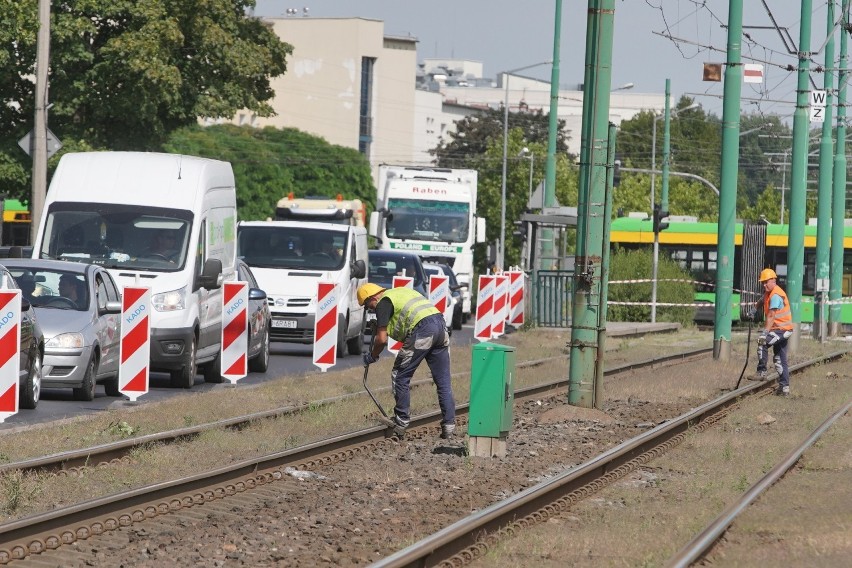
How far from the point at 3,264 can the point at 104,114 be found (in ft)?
68.6

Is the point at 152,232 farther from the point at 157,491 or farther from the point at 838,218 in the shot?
the point at 838,218

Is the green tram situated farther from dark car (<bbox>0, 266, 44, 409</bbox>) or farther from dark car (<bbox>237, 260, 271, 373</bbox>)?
dark car (<bbox>0, 266, 44, 409</bbox>)

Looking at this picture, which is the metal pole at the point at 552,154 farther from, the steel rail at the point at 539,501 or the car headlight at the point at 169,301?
the steel rail at the point at 539,501

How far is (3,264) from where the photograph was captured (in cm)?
1855

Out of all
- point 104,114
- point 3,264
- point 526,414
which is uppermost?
point 104,114

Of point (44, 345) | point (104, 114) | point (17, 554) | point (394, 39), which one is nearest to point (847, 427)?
point (44, 345)

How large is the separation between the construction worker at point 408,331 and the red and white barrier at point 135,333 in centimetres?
364

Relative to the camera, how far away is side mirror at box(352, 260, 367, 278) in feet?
89.7

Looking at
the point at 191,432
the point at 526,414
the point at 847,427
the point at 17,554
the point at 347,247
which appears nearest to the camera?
the point at 17,554

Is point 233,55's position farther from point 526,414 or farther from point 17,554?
point 17,554

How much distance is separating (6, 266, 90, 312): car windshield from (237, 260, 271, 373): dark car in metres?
3.86

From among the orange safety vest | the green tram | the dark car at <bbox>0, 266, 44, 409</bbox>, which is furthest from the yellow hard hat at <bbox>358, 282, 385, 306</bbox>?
the green tram

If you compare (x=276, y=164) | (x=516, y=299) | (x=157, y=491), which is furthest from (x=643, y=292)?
(x=276, y=164)

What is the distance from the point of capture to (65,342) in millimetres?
17484
